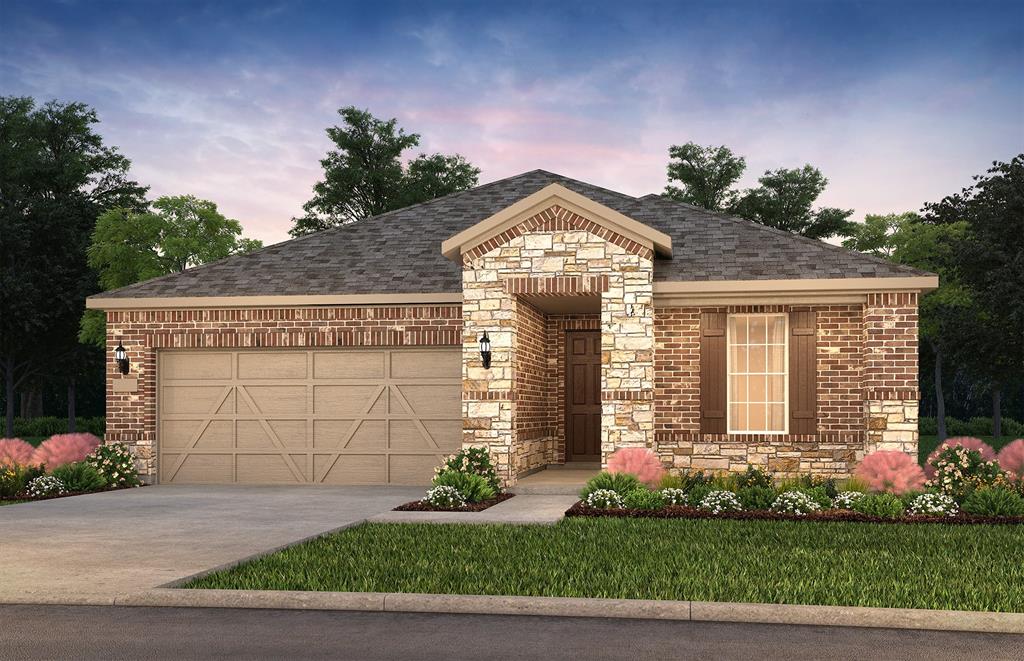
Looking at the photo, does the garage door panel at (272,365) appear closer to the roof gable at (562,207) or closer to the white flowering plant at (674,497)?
the roof gable at (562,207)

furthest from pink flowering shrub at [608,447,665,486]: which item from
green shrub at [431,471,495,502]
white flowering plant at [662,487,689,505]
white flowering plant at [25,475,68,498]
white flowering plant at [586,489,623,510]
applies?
white flowering plant at [25,475,68,498]

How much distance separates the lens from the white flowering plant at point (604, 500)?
46.2 feet

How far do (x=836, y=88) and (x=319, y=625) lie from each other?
18807mm

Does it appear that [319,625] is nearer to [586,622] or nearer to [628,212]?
[586,622]

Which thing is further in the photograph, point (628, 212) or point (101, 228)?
point (101, 228)

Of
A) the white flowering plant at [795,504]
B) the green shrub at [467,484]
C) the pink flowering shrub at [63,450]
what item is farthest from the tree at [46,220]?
the white flowering plant at [795,504]

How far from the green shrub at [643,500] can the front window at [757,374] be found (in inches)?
169

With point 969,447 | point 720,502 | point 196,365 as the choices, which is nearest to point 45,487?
point 196,365

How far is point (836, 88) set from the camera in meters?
22.7

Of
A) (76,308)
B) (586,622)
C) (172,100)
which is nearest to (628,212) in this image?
(172,100)

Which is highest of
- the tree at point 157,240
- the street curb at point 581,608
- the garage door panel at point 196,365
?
the tree at point 157,240

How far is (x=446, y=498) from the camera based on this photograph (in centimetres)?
1473

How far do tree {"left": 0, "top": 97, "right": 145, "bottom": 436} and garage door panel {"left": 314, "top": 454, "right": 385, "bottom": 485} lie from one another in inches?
1089

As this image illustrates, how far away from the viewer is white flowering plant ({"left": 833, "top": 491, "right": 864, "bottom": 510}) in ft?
45.1
